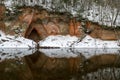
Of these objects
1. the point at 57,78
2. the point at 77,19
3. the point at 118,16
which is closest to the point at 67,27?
the point at 77,19

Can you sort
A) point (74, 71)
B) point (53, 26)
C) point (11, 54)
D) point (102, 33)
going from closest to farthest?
A: 1. point (74, 71)
2. point (11, 54)
3. point (102, 33)
4. point (53, 26)

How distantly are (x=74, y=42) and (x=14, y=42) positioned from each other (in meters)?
10.3

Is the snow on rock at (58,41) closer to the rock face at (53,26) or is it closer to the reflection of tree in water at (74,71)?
the rock face at (53,26)

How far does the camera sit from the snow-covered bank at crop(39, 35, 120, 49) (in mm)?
51688

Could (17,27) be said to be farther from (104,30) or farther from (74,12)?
(104,30)

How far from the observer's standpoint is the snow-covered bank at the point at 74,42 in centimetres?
5169

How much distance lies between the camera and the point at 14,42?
1978 inches

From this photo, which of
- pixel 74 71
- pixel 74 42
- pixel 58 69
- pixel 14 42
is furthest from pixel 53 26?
pixel 74 71

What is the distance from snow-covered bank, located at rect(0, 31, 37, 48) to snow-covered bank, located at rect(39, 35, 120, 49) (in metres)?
2.15

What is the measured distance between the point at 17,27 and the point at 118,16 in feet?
64.0

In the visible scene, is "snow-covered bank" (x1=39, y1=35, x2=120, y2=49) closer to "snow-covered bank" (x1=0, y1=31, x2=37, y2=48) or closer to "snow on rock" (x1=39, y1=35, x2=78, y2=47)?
"snow on rock" (x1=39, y1=35, x2=78, y2=47)

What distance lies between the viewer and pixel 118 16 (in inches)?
2313

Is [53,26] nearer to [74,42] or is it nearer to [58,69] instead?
[74,42]

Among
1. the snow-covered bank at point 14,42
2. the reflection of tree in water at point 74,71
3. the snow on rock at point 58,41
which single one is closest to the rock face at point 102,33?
the snow on rock at point 58,41
